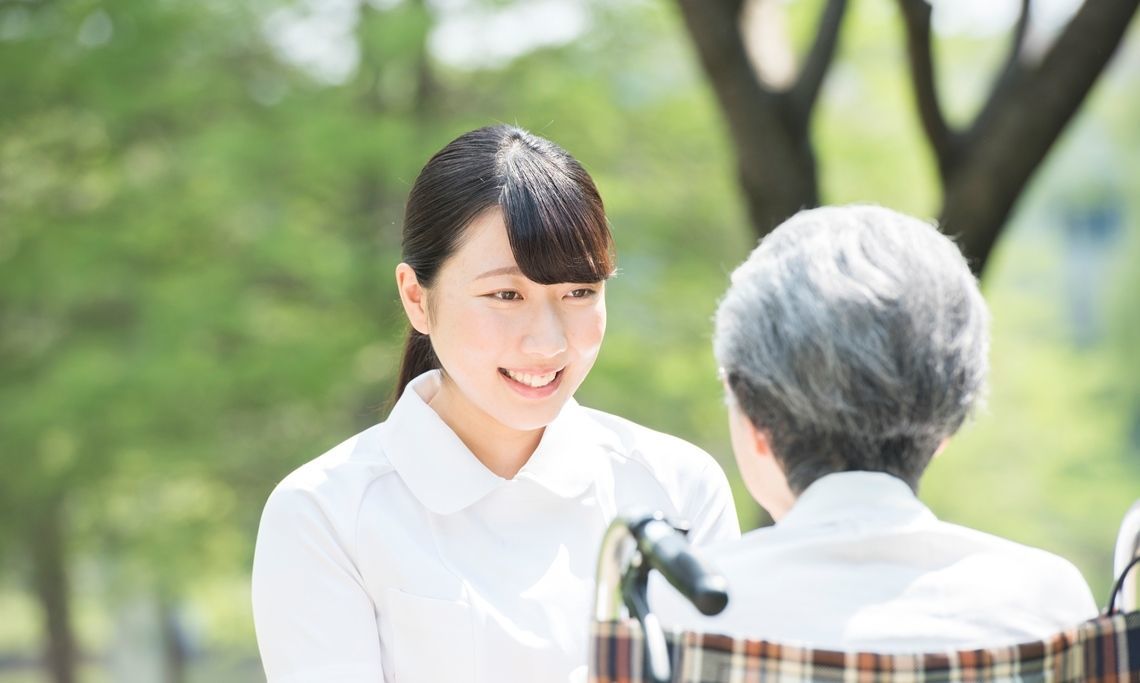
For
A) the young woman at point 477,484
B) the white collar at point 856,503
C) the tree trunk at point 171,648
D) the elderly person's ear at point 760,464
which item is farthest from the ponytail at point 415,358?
the tree trunk at point 171,648

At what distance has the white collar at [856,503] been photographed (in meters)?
1.33

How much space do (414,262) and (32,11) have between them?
7.44 meters

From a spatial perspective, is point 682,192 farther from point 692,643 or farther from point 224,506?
point 692,643

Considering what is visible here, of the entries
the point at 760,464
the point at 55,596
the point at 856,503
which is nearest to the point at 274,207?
the point at 55,596

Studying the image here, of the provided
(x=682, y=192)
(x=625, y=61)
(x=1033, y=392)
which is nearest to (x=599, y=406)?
(x=682, y=192)

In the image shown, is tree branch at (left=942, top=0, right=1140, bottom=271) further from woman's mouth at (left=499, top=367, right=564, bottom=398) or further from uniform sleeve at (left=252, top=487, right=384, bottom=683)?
uniform sleeve at (left=252, top=487, right=384, bottom=683)

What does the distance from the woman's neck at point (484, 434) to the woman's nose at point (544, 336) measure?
0.62 feet

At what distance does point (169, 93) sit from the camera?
27.2 feet

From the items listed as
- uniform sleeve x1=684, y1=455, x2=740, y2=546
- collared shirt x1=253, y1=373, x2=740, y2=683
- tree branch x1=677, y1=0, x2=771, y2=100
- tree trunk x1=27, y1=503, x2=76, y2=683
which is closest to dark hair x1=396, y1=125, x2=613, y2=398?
collared shirt x1=253, y1=373, x2=740, y2=683

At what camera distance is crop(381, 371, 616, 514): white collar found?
1985 millimetres

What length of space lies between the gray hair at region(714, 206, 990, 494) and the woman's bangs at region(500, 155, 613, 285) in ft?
1.83

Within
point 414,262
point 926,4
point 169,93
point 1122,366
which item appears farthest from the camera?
point 1122,366

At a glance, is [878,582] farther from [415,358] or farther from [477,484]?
[415,358]

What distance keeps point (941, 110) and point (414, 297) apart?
2.15 m
